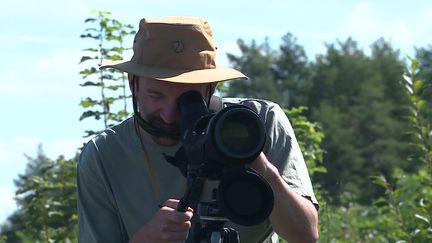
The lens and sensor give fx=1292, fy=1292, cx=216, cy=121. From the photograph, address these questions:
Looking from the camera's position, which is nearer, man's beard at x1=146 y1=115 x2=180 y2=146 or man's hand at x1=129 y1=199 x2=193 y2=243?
man's hand at x1=129 y1=199 x2=193 y2=243

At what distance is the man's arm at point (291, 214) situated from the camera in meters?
4.24

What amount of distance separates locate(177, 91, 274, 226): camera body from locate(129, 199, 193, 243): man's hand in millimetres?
116

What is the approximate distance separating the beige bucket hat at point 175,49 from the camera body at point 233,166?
2.46ft

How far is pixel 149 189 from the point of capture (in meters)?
→ 4.70

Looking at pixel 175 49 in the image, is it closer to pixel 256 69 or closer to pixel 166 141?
pixel 166 141

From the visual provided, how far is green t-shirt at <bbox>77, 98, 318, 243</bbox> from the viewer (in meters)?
4.65

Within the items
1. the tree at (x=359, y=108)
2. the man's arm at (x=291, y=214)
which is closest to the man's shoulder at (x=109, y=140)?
the man's arm at (x=291, y=214)

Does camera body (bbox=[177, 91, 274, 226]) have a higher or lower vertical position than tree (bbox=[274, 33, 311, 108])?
higher

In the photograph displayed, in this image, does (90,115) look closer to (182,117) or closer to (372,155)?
(182,117)

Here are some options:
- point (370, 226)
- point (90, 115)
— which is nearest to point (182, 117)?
point (90, 115)

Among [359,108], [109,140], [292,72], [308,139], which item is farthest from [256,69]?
[109,140]

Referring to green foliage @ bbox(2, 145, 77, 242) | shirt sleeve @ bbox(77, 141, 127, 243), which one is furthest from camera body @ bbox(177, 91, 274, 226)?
green foliage @ bbox(2, 145, 77, 242)

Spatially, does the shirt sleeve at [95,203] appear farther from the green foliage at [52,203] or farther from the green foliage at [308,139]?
the green foliage at [308,139]

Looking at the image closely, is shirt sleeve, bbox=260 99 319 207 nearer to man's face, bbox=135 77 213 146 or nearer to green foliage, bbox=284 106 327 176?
man's face, bbox=135 77 213 146
